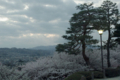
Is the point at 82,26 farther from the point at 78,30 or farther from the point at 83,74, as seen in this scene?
the point at 83,74

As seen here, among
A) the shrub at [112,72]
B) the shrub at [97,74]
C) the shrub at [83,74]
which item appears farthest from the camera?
the shrub at [112,72]

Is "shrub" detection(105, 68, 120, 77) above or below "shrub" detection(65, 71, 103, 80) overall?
below

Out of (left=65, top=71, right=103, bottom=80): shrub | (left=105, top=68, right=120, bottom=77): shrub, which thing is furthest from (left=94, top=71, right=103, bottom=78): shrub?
(left=105, top=68, right=120, bottom=77): shrub

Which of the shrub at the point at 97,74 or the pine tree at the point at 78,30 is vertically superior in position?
the pine tree at the point at 78,30

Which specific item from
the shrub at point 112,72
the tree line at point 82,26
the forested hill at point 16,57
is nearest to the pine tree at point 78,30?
the tree line at point 82,26

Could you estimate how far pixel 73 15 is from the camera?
48.8ft

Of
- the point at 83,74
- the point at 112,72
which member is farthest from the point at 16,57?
the point at 112,72

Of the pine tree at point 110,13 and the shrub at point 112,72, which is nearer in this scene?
the shrub at point 112,72

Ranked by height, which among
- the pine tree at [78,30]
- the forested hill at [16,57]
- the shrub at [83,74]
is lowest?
the shrub at [83,74]

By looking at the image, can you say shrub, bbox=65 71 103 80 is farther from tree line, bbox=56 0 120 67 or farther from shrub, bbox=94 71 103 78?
tree line, bbox=56 0 120 67

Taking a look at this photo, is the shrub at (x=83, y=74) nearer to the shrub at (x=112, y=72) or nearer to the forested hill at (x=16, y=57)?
the shrub at (x=112, y=72)

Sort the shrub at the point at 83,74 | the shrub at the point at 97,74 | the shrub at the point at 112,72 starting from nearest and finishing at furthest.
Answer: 1. the shrub at the point at 83,74
2. the shrub at the point at 97,74
3. the shrub at the point at 112,72

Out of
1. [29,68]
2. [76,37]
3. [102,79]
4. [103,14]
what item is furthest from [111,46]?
[29,68]

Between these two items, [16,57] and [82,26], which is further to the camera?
[16,57]
